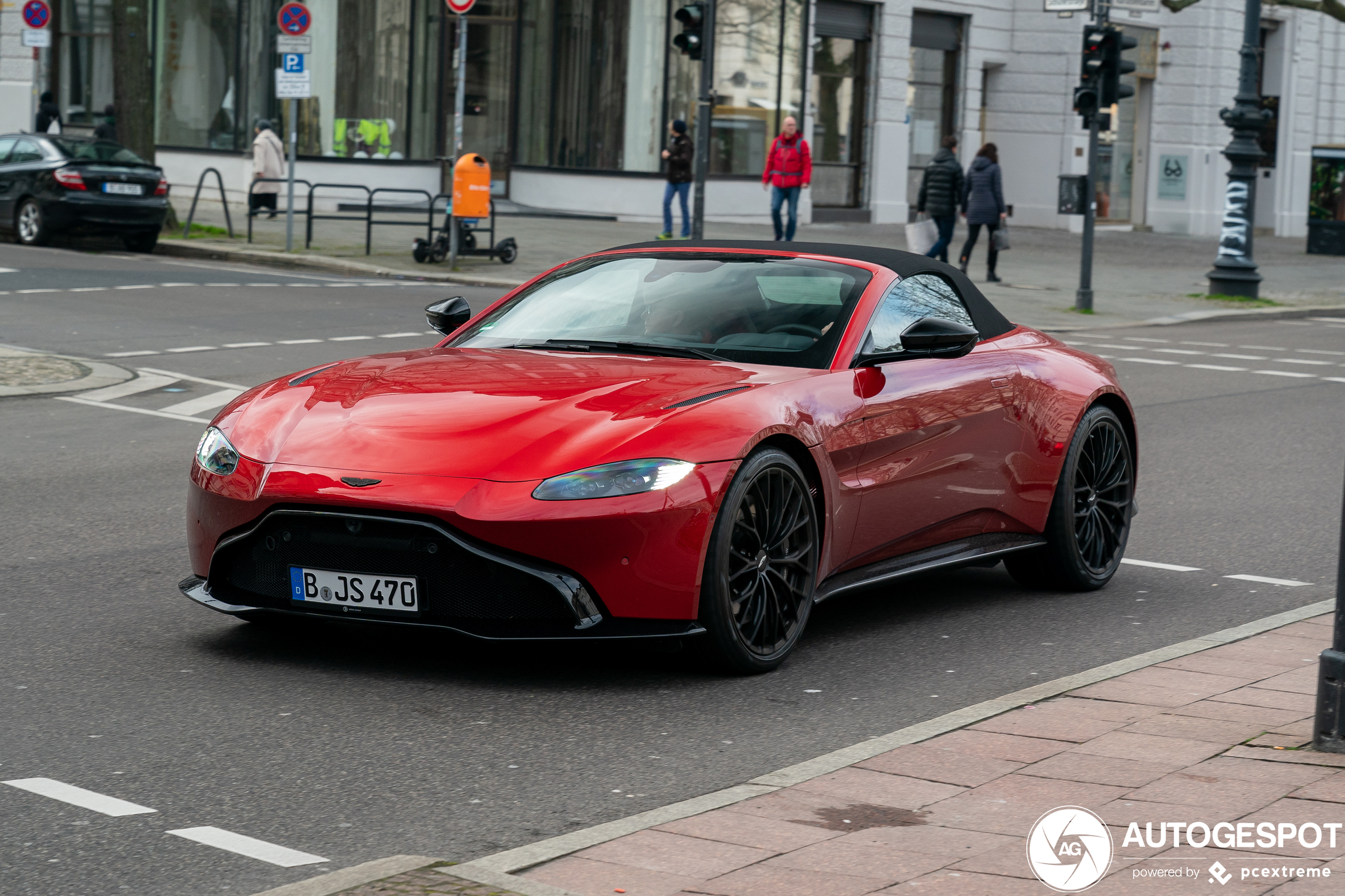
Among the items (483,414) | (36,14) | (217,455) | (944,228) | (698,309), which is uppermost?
(36,14)

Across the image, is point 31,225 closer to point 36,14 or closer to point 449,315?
point 36,14

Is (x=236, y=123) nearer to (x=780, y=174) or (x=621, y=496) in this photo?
(x=780, y=174)

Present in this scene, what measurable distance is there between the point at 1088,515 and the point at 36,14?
90.2 feet

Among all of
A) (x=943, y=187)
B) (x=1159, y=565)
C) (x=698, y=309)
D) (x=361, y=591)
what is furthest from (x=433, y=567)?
(x=943, y=187)

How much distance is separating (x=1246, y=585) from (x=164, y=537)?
4.49 m

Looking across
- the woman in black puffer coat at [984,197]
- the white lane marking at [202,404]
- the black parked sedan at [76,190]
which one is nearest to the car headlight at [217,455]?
the white lane marking at [202,404]

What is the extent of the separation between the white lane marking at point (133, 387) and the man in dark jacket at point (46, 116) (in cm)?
2261

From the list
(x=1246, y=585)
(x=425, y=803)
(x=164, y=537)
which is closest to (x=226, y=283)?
(x=164, y=537)

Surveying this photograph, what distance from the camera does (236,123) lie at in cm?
3441

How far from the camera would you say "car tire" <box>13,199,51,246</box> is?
24047 millimetres

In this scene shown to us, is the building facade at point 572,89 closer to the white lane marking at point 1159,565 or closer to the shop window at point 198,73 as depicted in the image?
the shop window at point 198,73

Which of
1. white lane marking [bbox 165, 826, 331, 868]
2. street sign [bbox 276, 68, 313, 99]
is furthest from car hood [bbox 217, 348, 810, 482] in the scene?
street sign [bbox 276, 68, 313, 99]

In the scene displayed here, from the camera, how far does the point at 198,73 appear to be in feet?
115

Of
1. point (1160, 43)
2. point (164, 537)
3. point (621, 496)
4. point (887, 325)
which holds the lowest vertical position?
point (164, 537)
